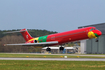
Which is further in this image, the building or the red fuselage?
the building

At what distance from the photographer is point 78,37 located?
2058 inches

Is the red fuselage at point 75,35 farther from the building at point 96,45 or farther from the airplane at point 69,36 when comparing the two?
the building at point 96,45

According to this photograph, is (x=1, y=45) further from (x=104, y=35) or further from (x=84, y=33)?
(x=84, y=33)

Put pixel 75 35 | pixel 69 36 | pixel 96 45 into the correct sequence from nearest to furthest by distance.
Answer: pixel 75 35
pixel 69 36
pixel 96 45

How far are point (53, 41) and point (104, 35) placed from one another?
3452 centimetres
